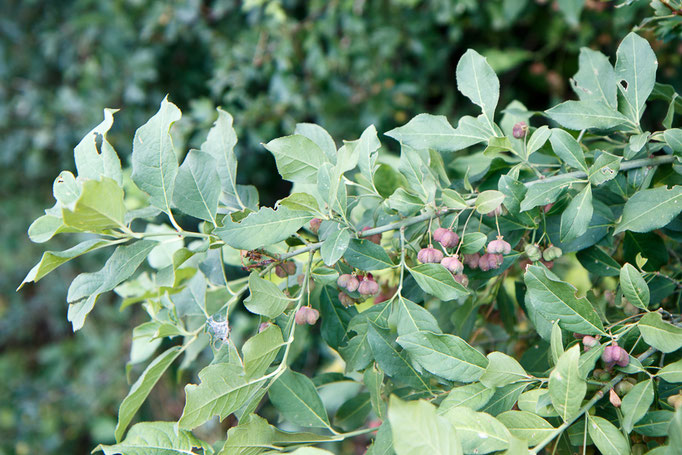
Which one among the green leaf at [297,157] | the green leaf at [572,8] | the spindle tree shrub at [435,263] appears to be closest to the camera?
the spindle tree shrub at [435,263]

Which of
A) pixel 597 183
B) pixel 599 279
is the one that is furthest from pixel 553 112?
pixel 599 279

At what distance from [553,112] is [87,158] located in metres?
0.51

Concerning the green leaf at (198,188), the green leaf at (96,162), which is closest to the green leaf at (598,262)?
the green leaf at (198,188)

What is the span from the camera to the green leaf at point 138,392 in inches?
24.6

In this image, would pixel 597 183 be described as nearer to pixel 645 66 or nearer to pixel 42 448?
pixel 645 66

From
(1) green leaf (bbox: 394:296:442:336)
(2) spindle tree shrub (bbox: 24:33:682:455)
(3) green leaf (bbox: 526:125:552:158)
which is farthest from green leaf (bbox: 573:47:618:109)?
(1) green leaf (bbox: 394:296:442:336)

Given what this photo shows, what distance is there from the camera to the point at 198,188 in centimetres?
61

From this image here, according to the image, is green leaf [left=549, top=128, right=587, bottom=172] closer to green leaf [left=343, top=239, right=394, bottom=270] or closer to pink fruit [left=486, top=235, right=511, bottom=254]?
pink fruit [left=486, top=235, right=511, bottom=254]

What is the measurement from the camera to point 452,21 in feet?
5.63

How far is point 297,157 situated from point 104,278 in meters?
0.24

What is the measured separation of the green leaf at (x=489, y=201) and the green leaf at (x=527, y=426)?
20 centimetres

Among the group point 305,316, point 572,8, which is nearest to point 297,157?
point 305,316

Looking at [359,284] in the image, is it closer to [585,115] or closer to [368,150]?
[368,150]

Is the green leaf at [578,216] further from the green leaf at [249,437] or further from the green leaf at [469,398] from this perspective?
the green leaf at [249,437]
